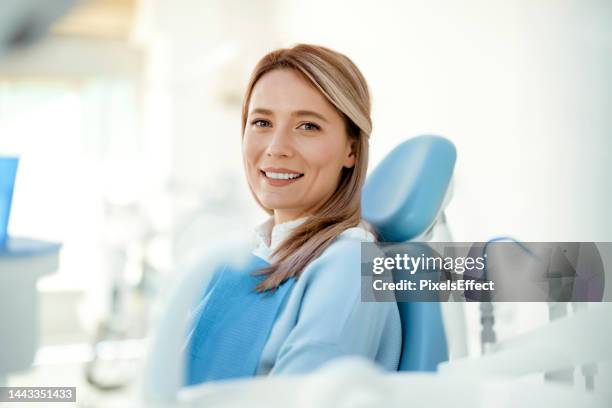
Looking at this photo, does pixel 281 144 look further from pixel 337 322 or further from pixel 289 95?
pixel 337 322

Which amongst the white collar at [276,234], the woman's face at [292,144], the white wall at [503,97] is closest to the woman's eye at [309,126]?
the woman's face at [292,144]

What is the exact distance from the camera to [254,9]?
243 cm

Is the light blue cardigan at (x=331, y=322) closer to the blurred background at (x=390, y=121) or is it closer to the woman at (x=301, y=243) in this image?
the woman at (x=301, y=243)

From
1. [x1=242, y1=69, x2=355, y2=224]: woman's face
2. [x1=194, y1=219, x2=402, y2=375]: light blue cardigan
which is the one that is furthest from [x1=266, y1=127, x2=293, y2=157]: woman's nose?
[x1=194, y1=219, x2=402, y2=375]: light blue cardigan

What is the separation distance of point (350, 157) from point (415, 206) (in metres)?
0.10

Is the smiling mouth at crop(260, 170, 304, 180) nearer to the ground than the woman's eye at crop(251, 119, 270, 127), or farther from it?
nearer to the ground

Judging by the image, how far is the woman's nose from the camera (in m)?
0.70

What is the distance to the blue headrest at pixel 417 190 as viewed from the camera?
0.74 metres

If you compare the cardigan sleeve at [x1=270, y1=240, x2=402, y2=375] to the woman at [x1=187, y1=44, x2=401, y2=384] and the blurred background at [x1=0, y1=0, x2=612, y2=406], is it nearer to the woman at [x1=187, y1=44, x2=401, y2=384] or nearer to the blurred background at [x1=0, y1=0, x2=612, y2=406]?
the woman at [x1=187, y1=44, x2=401, y2=384]

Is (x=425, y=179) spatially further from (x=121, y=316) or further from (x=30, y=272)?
(x=121, y=316)

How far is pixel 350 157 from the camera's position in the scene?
0.74 meters

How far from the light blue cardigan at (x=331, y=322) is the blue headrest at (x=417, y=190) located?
82 mm

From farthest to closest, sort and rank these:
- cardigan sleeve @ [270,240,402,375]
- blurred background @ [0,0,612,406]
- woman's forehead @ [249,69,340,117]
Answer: blurred background @ [0,0,612,406] < woman's forehead @ [249,69,340,117] < cardigan sleeve @ [270,240,402,375]

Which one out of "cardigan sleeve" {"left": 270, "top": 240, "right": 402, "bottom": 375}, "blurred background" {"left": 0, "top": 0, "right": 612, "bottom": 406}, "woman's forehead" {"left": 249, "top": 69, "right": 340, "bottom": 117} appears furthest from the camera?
"blurred background" {"left": 0, "top": 0, "right": 612, "bottom": 406}
